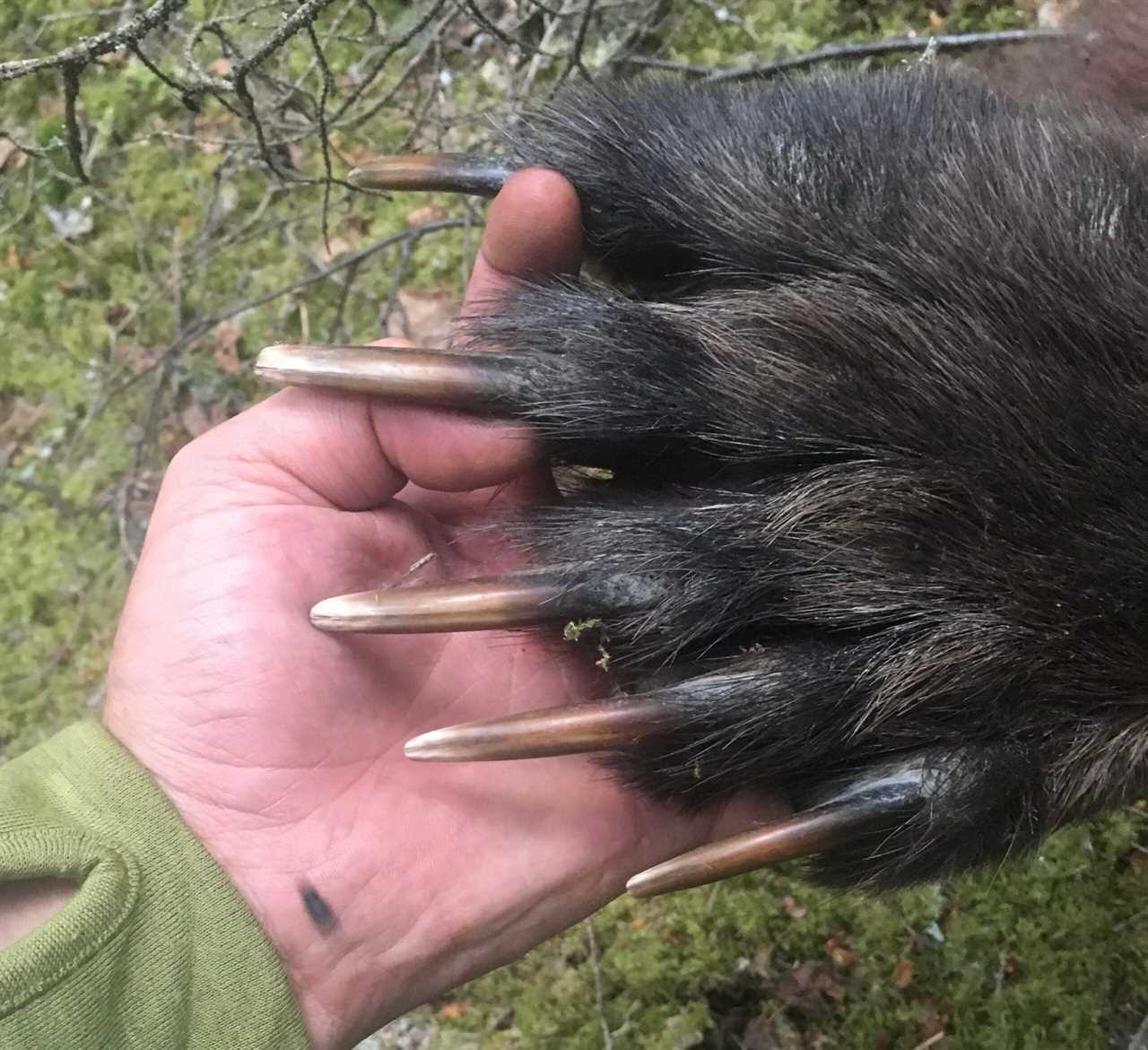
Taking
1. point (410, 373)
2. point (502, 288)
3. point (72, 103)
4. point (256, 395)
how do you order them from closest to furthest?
point (410, 373) → point (502, 288) → point (72, 103) → point (256, 395)

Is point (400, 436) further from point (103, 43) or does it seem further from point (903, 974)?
point (903, 974)

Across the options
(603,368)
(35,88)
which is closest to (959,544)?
(603,368)

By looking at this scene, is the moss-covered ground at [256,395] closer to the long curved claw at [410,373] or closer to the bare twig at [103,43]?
the bare twig at [103,43]

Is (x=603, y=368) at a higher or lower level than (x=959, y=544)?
higher

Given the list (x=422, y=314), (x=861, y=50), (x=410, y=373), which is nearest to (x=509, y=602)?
(x=410, y=373)

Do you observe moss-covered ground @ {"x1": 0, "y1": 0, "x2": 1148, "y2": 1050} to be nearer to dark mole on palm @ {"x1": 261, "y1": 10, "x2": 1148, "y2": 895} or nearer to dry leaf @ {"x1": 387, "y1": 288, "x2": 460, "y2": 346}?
dry leaf @ {"x1": 387, "y1": 288, "x2": 460, "y2": 346}

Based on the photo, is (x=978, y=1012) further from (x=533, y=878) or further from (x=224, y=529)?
(x=224, y=529)

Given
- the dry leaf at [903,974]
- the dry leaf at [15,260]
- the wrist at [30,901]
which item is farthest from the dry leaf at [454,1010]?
the dry leaf at [15,260]
